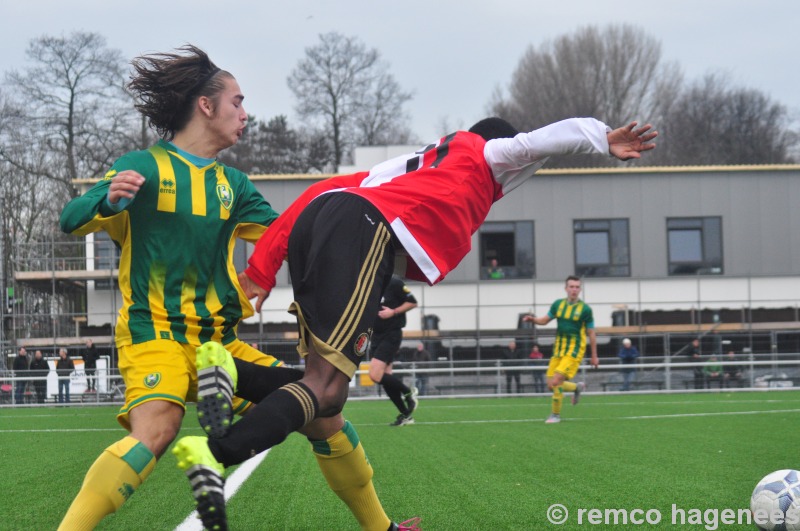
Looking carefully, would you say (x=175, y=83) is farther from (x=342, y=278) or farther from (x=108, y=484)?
(x=108, y=484)

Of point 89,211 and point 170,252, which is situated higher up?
point 89,211

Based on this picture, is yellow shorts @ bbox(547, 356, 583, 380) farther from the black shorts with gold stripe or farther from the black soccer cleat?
the black soccer cleat

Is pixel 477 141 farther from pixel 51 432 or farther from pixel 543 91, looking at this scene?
pixel 543 91

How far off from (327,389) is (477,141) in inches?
49.2

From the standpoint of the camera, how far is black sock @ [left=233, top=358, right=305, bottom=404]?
3.98 m

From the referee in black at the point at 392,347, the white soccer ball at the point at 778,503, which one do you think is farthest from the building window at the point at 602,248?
the white soccer ball at the point at 778,503

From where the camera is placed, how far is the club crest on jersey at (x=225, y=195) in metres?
4.48

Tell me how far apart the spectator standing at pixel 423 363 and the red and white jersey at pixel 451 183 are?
19.7 m

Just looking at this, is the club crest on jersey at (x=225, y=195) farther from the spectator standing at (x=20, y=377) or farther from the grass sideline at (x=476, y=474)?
the spectator standing at (x=20, y=377)

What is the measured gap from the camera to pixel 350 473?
448 cm

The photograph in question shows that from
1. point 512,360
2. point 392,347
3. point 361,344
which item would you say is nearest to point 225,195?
point 361,344

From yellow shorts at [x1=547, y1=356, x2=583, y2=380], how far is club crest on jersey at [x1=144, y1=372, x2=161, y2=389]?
36.0 feet

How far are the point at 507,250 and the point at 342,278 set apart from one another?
30.2 meters

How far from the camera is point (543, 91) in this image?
5275cm
